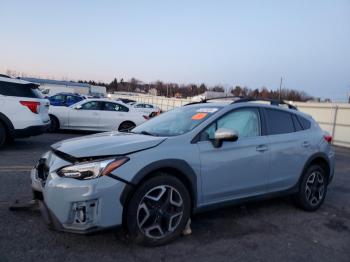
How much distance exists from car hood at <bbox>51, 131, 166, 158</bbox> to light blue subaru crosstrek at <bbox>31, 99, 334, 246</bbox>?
0.01m

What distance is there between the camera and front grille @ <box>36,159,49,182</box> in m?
3.85

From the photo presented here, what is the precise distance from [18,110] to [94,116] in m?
4.95

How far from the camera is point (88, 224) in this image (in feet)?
11.2

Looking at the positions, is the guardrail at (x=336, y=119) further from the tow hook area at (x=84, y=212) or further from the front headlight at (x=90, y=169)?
the tow hook area at (x=84, y=212)

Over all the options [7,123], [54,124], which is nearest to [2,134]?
[7,123]

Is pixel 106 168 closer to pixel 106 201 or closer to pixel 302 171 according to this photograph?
pixel 106 201

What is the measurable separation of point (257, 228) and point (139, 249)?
5.62 ft

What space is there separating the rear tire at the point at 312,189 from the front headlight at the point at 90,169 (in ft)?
10.5

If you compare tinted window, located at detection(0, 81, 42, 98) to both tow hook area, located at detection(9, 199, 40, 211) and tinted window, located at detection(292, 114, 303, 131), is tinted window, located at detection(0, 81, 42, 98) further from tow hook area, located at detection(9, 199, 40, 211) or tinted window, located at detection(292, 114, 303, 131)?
tinted window, located at detection(292, 114, 303, 131)

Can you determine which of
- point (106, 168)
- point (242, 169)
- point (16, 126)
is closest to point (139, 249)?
point (106, 168)

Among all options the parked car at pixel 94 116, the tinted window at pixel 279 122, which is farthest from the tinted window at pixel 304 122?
the parked car at pixel 94 116

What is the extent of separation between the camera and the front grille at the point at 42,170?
12.6 feet

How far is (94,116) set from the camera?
14.1m

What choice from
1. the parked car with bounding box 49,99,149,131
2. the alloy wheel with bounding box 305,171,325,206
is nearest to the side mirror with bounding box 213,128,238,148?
the alloy wheel with bounding box 305,171,325,206
